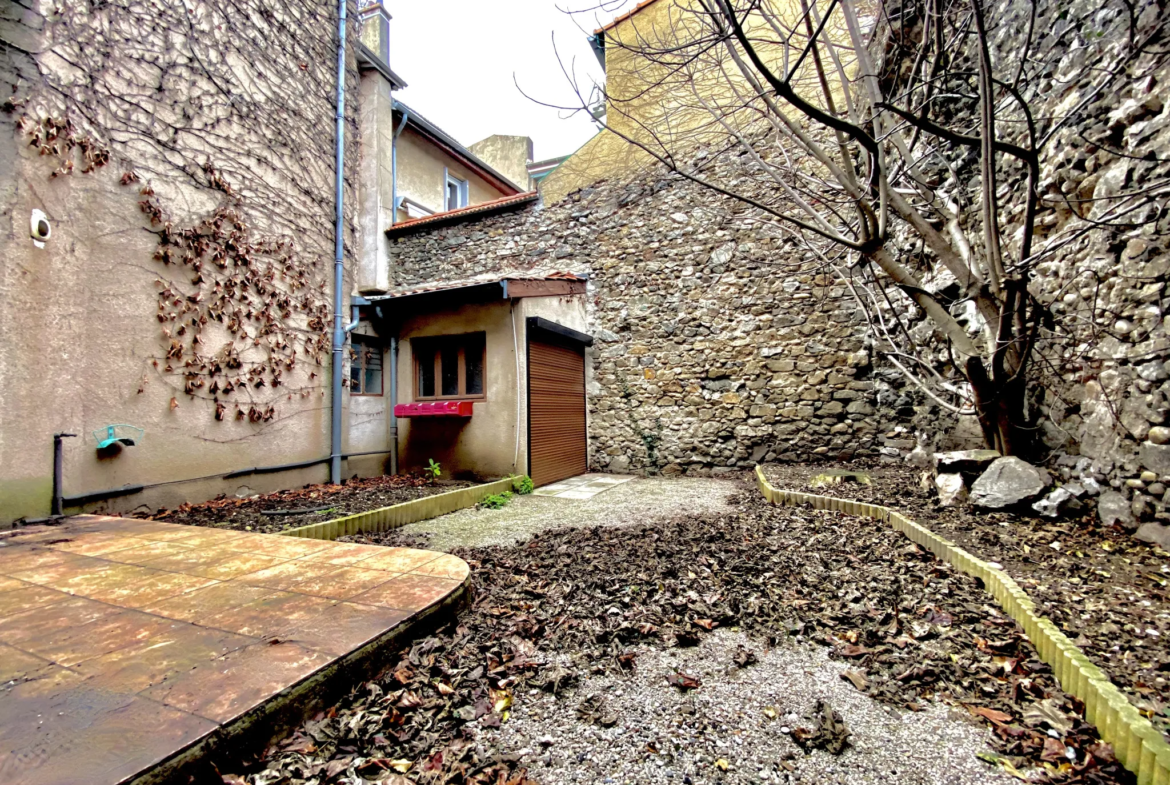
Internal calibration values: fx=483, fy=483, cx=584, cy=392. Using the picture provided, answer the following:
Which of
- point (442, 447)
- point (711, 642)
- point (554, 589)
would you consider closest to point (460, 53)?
point (554, 589)

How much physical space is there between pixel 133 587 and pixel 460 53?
3812mm

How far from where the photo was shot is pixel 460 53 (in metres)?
3.55

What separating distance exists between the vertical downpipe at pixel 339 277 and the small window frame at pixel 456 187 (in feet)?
11.3

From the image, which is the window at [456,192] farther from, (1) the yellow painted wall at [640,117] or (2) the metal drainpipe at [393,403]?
(2) the metal drainpipe at [393,403]

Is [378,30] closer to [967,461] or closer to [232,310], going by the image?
[232,310]

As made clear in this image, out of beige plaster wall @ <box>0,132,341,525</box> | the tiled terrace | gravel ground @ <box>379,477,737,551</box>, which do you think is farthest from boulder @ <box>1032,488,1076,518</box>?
beige plaster wall @ <box>0,132,341,525</box>

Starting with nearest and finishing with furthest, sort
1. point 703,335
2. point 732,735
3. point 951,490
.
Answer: point 732,735, point 951,490, point 703,335

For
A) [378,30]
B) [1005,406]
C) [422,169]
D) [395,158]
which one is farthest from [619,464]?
[378,30]

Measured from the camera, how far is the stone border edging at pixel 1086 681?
1.28m

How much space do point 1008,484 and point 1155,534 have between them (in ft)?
2.70

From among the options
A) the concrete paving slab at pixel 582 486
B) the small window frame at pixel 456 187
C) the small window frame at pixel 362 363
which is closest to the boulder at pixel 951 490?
the concrete paving slab at pixel 582 486

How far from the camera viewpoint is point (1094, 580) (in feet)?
7.66

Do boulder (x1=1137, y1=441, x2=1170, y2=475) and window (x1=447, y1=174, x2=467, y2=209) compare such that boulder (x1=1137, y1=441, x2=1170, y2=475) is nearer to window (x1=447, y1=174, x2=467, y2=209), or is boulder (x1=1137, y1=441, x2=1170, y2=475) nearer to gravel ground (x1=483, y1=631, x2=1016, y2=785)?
gravel ground (x1=483, y1=631, x2=1016, y2=785)

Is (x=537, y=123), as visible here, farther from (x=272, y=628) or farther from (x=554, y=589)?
(x=272, y=628)
